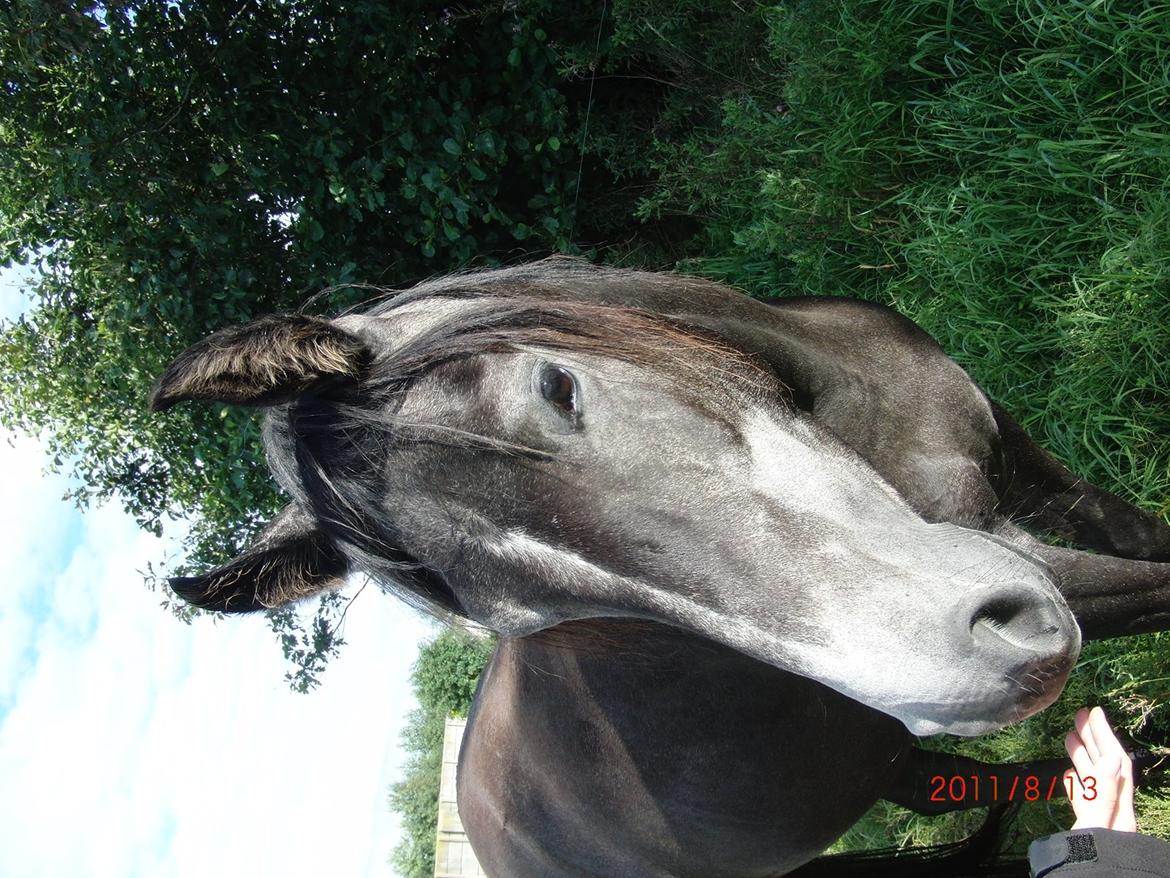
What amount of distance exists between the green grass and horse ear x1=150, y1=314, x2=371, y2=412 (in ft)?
8.71

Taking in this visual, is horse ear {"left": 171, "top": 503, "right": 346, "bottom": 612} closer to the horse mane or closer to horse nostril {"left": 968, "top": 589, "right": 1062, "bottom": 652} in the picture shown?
the horse mane

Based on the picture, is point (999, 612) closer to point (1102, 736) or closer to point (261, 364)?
point (261, 364)

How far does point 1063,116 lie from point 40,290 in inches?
194

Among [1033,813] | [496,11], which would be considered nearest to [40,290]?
[496,11]

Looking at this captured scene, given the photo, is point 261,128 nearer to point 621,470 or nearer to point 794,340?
point 794,340

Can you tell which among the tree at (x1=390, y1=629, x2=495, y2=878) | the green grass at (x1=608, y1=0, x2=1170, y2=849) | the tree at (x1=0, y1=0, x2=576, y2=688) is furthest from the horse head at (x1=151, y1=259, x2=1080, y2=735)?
the tree at (x1=390, y1=629, x2=495, y2=878)

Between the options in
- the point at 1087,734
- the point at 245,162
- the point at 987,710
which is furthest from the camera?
the point at 245,162

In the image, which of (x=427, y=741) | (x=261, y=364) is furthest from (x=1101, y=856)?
(x=427, y=741)

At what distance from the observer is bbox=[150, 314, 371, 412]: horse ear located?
4.79ft

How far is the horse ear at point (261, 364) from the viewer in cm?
146

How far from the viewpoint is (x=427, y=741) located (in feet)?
57.7

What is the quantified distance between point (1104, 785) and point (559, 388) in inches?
63.2

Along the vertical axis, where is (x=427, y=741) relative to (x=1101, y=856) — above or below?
below

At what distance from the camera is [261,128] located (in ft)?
14.4
